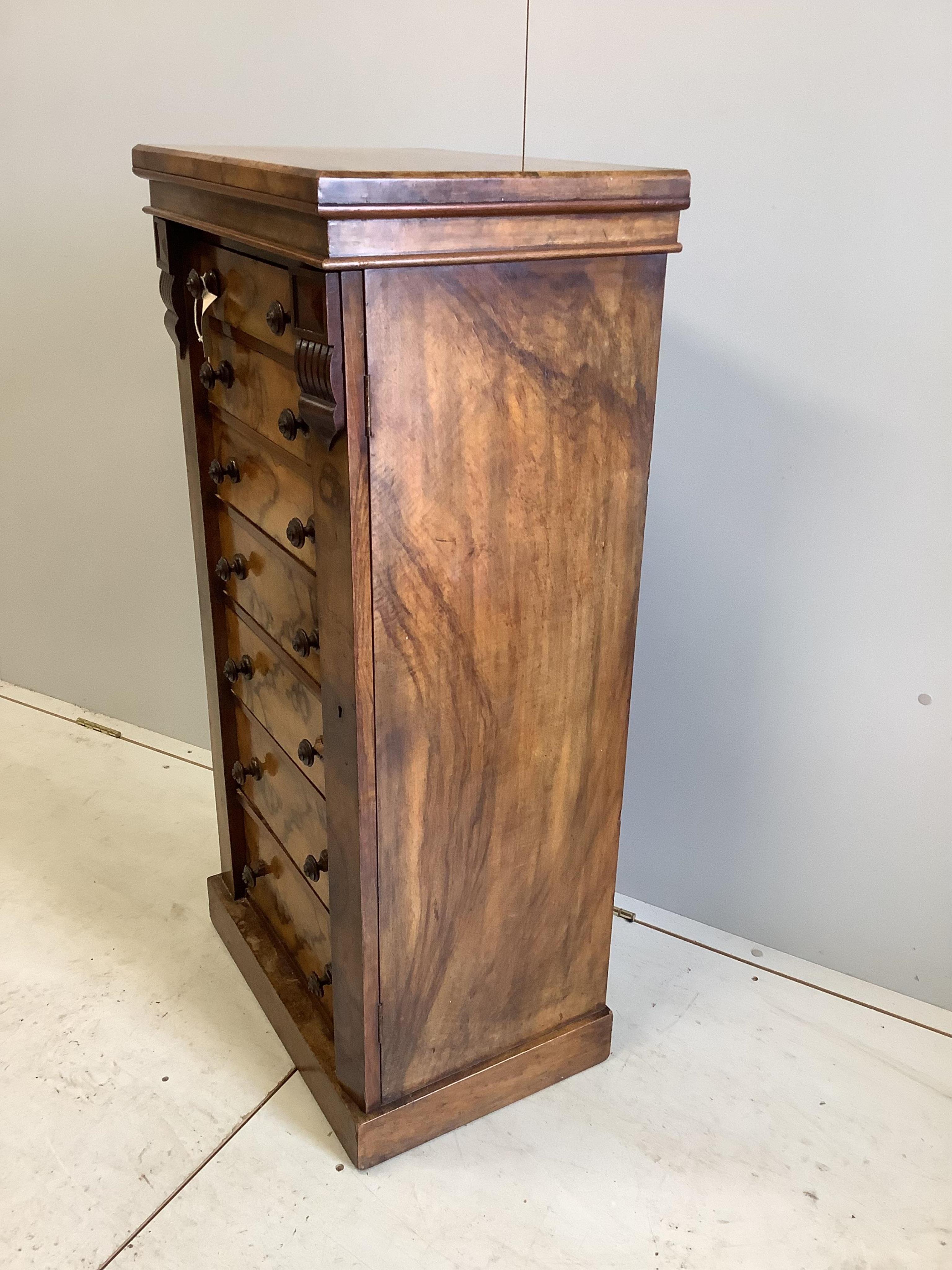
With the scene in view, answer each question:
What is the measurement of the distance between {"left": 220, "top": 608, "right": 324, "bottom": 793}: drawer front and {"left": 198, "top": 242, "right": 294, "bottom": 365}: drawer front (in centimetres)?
45

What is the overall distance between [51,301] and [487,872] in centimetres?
167

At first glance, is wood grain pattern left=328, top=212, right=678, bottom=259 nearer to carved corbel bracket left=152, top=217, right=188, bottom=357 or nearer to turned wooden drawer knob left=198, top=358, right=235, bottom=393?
turned wooden drawer knob left=198, top=358, right=235, bottom=393

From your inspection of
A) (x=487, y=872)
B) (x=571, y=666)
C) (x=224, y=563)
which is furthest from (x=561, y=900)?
(x=224, y=563)

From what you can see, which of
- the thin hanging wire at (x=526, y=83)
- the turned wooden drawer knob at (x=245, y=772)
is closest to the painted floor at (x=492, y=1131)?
the turned wooden drawer knob at (x=245, y=772)

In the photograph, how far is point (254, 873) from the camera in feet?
5.93

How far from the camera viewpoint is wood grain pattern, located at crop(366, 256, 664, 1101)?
116 centimetres

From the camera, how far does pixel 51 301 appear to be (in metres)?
2.35

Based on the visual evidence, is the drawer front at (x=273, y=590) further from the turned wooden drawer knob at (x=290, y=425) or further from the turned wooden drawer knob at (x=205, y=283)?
the turned wooden drawer knob at (x=205, y=283)

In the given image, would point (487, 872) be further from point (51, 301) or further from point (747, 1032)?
point (51, 301)

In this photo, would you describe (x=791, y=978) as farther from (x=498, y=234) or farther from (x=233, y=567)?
(x=498, y=234)

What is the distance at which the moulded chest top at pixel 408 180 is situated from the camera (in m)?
1.00

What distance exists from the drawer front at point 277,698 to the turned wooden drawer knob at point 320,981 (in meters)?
0.29

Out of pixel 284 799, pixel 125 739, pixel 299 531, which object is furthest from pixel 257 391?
pixel 125 739

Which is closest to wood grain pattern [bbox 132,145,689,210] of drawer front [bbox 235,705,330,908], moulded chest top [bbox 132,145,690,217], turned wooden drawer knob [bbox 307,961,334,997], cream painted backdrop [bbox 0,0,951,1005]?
moulded chest top [bbox 132,145,690,217]
